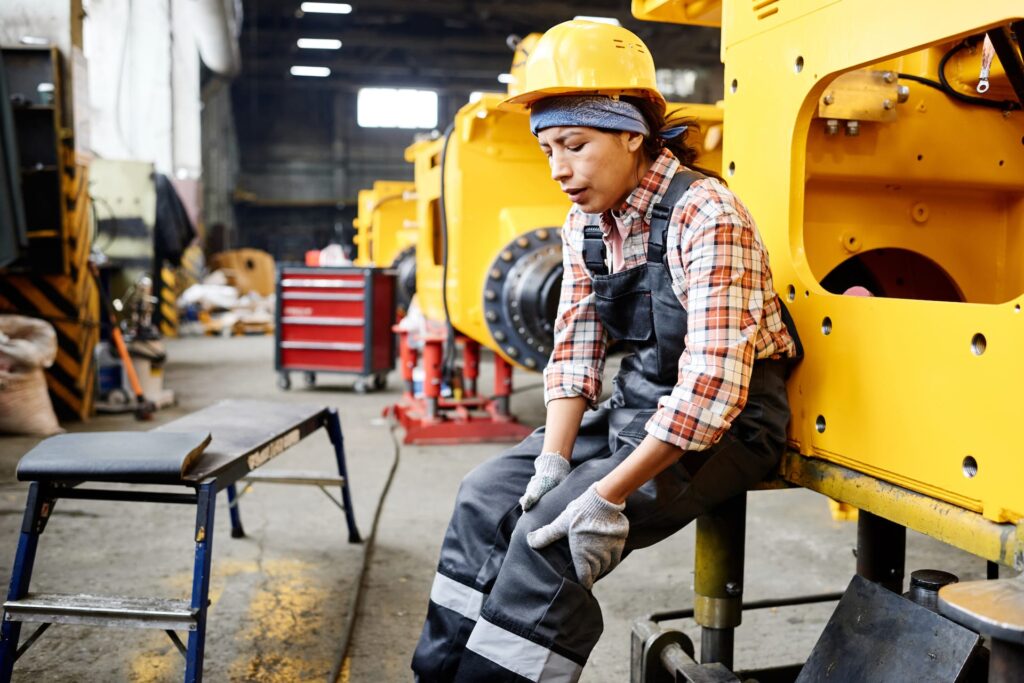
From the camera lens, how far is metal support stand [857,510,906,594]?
175 centimetres

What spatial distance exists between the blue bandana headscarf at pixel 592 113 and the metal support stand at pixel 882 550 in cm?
88

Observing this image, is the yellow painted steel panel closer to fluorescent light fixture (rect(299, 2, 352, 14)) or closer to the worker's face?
the worker's face

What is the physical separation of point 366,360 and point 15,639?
4531 mm

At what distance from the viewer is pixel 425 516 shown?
11.4ft

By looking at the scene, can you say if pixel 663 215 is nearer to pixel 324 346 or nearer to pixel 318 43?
pixel 324 346

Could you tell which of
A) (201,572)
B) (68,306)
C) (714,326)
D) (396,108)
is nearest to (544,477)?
(714,326)

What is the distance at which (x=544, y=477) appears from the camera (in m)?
1.59

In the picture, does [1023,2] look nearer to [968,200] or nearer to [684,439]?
[684,439]

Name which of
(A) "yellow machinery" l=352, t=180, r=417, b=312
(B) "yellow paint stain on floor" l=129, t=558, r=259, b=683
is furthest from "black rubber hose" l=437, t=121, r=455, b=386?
(A) "yellow machinery" l=352, t=180, r=417, b=312

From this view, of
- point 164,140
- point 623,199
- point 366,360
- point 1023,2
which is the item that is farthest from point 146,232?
point 1023,2

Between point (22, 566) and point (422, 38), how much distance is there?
1594cm

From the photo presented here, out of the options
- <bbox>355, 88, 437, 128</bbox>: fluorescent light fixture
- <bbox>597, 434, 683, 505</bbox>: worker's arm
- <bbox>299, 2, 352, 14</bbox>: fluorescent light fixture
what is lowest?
<bbox>597, 434, 683, 505</bbox>: worker's arm

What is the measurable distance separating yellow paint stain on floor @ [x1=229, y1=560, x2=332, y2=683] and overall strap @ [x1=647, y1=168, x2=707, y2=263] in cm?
132

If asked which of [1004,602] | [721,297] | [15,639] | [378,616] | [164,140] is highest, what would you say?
[164,140]
